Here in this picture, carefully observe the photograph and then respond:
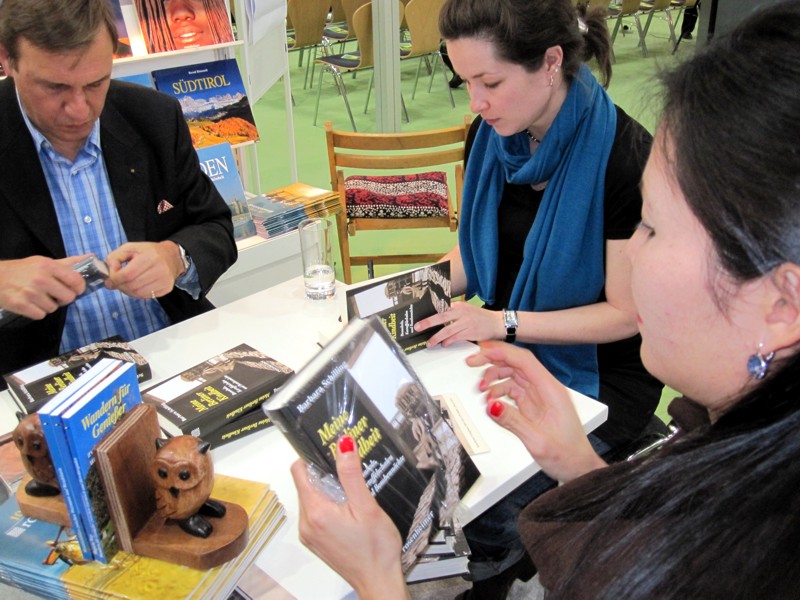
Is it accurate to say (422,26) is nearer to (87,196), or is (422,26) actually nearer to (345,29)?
(345,29)

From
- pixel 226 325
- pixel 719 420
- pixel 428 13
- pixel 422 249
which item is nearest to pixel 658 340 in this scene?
pixel 719 420

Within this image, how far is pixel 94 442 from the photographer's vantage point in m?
0.92

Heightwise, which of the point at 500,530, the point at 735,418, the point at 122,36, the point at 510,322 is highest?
the point at 122,36

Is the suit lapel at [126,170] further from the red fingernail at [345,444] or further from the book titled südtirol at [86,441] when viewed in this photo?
the red fingernail at [345,444]

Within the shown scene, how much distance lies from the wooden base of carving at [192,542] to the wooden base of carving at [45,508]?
0.41 feet

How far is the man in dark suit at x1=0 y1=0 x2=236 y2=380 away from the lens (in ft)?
4.88

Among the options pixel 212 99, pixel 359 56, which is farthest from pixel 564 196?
pixel 359 56

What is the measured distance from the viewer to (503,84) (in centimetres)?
166

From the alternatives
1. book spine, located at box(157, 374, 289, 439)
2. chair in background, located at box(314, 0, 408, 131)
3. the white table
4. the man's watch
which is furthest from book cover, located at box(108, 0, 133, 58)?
chair in background, located at box(314, 0, 408, 131)

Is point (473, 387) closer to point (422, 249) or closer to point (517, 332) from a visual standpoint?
point (517, 332)

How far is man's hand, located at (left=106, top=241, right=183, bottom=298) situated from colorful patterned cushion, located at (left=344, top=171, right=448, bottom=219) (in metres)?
1.32

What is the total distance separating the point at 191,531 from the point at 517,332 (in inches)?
35.6

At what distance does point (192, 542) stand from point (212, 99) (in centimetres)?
229

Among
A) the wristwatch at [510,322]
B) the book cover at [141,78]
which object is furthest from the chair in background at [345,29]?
the wristwatch at [510,322]
